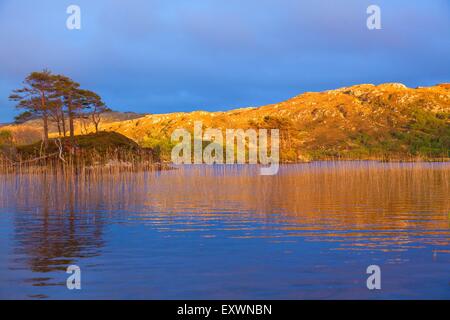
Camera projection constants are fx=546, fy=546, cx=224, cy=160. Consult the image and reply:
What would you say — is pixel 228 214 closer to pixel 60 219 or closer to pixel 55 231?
pixel 60 219

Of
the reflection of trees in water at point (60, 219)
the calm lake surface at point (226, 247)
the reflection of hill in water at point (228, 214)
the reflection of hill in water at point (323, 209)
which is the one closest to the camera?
the calm lake surface at point (226, 247)

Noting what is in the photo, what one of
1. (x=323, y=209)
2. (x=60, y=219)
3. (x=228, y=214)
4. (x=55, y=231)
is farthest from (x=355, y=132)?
(x=55, y=231)

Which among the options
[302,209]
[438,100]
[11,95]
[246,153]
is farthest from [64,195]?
[438,100]

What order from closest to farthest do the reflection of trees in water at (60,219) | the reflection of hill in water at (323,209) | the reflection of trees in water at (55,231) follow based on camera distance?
the reflection of trees in water at (55,231) < the reflection of trees in water at (60,219) < the reflection of hill in water at (323,209)

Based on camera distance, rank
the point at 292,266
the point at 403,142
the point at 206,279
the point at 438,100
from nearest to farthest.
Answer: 1. the point at 206,279
2. the point at 292,266
3. the point at 403,142
4. the point at 438,100

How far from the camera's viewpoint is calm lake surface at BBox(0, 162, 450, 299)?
11594mm

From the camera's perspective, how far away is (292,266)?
531 inches

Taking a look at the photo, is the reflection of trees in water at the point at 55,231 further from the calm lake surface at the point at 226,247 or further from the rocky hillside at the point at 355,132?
the rocky hillside at the point at 355,132

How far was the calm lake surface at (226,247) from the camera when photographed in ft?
38.0

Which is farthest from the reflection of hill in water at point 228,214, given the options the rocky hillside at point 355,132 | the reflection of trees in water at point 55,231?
the rocky hillside at point 355,132

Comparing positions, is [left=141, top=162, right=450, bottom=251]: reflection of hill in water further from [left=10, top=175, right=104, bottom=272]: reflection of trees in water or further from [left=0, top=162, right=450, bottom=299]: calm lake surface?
[left=10, top=175, right=104, bottom=272]: reflection of trees in water

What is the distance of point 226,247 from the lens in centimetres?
1617

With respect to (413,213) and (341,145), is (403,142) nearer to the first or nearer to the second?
(341,145)

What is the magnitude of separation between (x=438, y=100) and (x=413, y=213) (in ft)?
626
